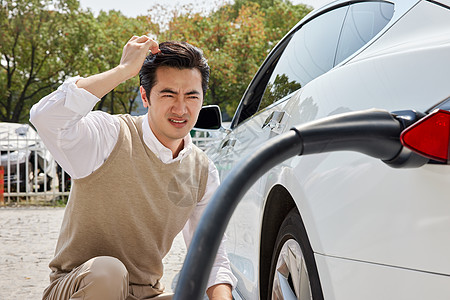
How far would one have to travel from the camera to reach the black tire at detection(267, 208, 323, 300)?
173 centimetres

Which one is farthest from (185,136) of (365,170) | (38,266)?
(38,266)

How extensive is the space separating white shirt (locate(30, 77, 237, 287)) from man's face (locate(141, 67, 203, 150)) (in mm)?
86

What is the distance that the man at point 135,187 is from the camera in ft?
6.82

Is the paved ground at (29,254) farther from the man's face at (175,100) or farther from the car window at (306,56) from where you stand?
the man's face at (175,100)

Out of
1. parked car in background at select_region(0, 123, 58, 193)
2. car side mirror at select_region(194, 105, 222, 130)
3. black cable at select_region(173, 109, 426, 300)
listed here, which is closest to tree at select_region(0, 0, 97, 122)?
parked car in background at select_region(0, 123, 58, 193)

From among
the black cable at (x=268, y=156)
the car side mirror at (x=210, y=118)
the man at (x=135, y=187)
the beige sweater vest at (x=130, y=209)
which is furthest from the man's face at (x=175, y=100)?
the car side mirror at (x=210, y=118)

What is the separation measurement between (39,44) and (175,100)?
2189cm

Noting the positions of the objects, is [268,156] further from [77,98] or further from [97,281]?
[97,281]

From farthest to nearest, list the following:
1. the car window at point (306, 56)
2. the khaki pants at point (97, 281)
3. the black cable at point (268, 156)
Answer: the car window at point (306, 56) < the khaki pants at point (97, 281) < the black cable at point (268, 156)

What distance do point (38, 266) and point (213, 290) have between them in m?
3.49

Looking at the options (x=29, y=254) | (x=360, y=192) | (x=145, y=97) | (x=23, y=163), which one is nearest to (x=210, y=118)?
(x=145, y=97)

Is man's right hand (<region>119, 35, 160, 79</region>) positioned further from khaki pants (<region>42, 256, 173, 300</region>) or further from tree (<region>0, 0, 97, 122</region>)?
tree (<region>0, 0, 97, 122</region>)

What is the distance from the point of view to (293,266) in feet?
6.40

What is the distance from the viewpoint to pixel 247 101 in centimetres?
375
